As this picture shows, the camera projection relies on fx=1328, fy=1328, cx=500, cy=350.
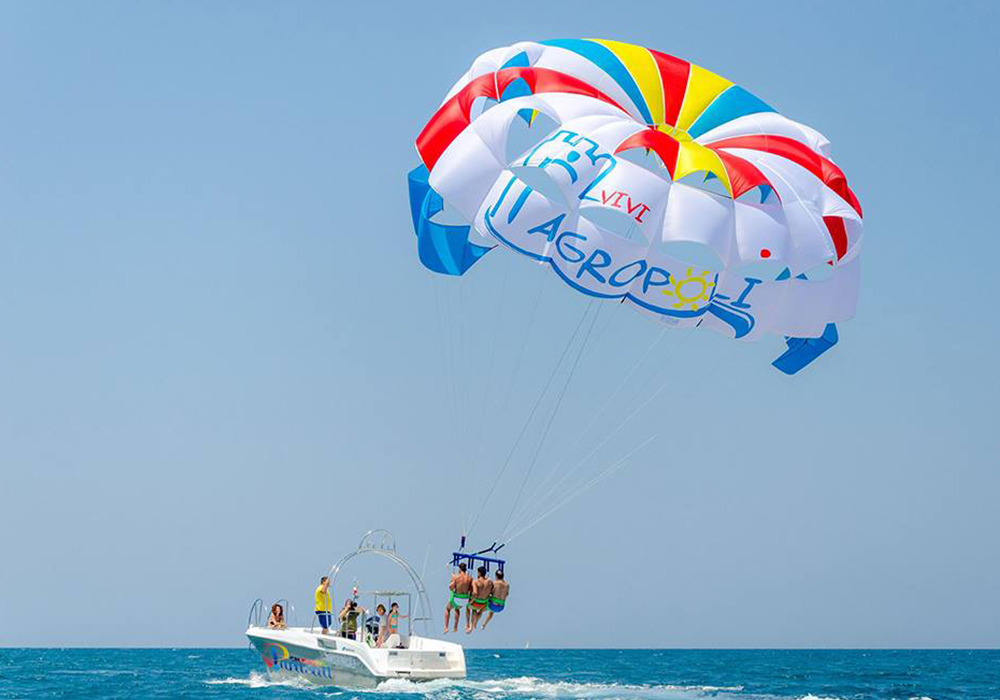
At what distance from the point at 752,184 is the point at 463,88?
11.0 ft

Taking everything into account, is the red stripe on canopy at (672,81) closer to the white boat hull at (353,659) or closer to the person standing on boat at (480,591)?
the person standing on boat at (480,591)

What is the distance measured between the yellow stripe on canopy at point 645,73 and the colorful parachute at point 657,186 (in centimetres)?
1

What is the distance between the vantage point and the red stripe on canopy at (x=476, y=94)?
43.8 feet

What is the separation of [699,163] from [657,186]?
44cm

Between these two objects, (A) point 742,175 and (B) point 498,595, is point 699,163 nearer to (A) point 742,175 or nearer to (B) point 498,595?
(A) point 742,175

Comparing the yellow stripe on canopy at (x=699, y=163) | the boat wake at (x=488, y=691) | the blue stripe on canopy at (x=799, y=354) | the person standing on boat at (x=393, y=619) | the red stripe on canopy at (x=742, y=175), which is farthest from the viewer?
the person standing on boat at (x=393, y=619)

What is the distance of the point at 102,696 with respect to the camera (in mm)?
19906

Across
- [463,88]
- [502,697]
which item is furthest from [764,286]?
[502,697]

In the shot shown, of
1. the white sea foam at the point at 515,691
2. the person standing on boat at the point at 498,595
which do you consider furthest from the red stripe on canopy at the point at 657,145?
the white sea foam at the point at 515,691

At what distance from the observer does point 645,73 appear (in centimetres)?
1366

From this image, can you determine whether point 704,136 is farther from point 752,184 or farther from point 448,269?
point 448,269

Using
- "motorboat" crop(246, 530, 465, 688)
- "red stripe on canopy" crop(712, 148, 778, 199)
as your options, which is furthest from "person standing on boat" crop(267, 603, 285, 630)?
"red stripe on canopy" crop(712, 148, 778, 199)

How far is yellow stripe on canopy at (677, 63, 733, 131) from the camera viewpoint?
13453 millimetres

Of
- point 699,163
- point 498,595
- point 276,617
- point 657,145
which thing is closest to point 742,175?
point 699,163
